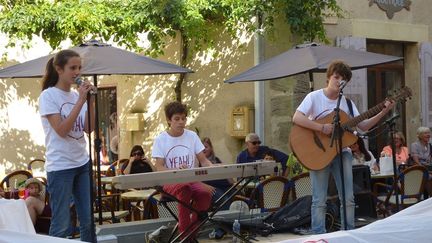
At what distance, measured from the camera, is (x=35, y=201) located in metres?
7.43

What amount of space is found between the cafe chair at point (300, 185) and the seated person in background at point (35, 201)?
2.61 m

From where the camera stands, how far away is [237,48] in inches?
450

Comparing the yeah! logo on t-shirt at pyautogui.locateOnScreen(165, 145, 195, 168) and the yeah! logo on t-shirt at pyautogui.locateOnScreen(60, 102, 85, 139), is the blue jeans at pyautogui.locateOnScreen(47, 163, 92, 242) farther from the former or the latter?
the yeah! logo on t-shirt at pyautogui.locateOnScreen(165, 145, 195, 168)

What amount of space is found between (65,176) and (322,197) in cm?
239

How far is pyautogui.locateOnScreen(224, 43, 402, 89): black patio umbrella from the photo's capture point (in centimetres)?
833

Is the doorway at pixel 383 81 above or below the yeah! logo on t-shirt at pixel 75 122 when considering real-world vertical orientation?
above

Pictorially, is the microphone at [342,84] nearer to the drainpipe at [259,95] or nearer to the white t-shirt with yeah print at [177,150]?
the white t-shirt with yeah print at [177,150]

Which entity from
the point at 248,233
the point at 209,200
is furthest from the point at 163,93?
the point at 209,200

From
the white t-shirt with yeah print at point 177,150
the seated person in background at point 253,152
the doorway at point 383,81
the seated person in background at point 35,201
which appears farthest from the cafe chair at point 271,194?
the doorway at point 383,81

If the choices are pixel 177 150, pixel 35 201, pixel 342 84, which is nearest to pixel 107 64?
pixel 35 201

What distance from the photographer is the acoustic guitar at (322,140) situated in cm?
621

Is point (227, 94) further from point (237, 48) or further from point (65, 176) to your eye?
point (65, 176)

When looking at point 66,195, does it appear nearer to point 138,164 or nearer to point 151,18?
point 138,164

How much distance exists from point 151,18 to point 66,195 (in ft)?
20.1
